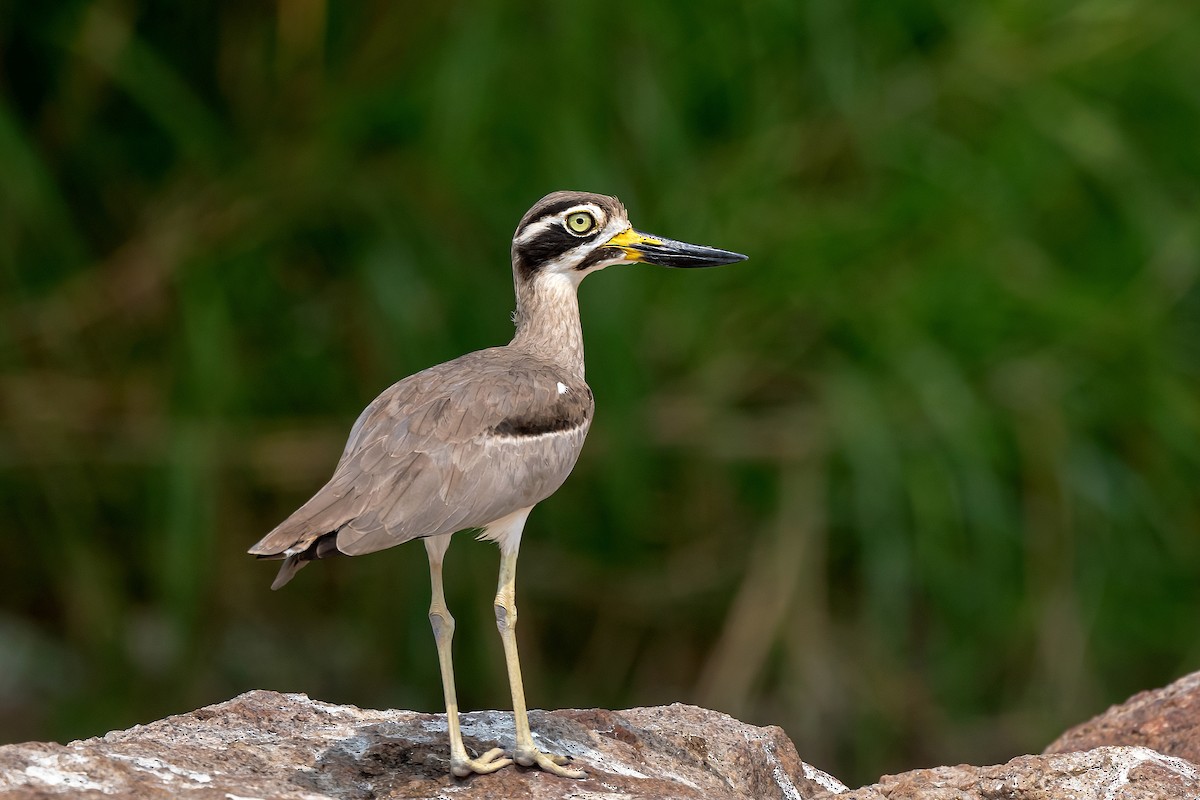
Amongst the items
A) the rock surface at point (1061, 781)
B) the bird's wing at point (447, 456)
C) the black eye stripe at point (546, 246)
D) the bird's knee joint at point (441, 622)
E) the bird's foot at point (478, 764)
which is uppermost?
the black eye stripe at point (546, 246)

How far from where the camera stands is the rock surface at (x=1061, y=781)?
3.95 meters

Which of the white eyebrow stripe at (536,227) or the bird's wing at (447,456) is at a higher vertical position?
the white eyebrow stripe at (536,227)

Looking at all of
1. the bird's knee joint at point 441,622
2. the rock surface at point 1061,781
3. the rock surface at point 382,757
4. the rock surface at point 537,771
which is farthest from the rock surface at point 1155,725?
→ the bird's knee joint at point 441,622

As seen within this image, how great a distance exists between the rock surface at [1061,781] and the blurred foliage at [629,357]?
283cm

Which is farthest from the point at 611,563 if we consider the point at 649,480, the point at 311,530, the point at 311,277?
the point at 311,530

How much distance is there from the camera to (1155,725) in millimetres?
4672

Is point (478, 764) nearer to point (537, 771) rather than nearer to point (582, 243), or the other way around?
point (537, 771)

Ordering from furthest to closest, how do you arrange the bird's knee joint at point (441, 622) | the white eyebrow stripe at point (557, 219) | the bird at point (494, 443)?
the white eyebrow stripe at point (557, 219)
the bird's knee joint at point (441, 622)
the bird at point (494, 443)

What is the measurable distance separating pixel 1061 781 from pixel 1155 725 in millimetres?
809

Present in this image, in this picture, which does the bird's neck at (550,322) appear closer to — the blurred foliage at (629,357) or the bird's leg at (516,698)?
the bird's leg at (516,698)

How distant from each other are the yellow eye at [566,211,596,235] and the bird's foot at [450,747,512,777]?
4.51ft

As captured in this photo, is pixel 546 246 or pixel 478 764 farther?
pixel 546 246

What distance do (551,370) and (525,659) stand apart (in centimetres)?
278

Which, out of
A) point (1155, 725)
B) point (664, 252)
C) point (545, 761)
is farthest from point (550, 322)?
point (1155, 725)
